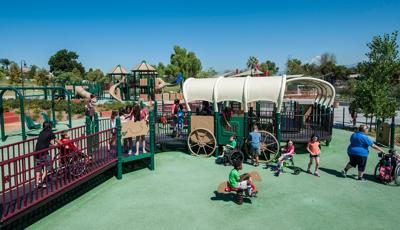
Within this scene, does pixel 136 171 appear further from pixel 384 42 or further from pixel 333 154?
pixel 384 42

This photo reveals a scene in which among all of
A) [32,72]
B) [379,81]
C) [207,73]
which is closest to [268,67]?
[207,73]

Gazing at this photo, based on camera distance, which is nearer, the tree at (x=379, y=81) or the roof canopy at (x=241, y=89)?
the roof canopy at (x=241, y=89)

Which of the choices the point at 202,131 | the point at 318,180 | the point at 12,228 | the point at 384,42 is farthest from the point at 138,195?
the point at 384,42

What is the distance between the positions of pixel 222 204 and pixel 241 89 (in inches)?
202

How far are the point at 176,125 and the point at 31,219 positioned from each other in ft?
22.5

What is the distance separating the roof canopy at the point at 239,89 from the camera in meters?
10.6

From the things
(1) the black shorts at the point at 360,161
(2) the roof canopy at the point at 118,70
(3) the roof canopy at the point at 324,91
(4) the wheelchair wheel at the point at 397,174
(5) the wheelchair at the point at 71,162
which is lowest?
(4) the wheelchair wheel at the point at 397,174

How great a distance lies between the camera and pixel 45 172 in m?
6.51

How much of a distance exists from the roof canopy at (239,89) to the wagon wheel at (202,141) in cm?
103

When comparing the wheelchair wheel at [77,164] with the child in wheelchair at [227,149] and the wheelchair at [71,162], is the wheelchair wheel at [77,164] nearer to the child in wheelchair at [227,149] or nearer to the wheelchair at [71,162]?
the wheelchair at [71,162]

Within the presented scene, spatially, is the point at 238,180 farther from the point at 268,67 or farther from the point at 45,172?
the point at 268,67

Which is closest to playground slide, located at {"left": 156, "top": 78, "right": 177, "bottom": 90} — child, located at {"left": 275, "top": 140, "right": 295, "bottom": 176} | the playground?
the playground

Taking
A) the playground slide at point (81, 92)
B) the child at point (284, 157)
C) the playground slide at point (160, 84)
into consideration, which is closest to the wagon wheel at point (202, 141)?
the child at point (284, 157)

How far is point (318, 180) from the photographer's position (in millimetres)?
8750
